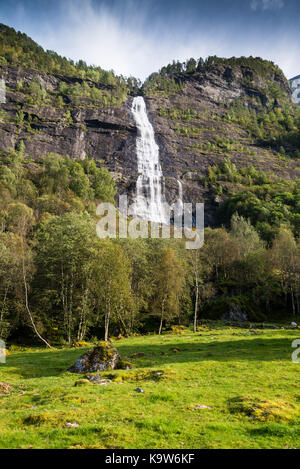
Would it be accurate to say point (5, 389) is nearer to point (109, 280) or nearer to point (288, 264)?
point (109, 280)

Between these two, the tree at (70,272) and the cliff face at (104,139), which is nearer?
the tree at (70,272)

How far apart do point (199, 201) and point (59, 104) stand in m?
110

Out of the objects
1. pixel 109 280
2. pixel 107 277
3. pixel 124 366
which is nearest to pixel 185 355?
pixel 124 366

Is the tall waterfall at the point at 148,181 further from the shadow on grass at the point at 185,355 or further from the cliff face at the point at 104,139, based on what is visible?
the shadow on grass at the point at 185,355

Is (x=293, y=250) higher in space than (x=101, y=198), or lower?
lower

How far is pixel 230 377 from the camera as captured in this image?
1862 cm

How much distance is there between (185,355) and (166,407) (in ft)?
51.1

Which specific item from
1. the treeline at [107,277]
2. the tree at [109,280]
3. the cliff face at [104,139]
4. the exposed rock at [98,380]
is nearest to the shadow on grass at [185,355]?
the exposed rock at [98,380]

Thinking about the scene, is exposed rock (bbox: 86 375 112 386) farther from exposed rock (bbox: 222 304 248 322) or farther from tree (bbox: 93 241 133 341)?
exposed rock (bbox: 222 304 248 322)

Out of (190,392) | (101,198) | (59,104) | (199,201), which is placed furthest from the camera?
(59,104)

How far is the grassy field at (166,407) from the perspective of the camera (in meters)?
8.83

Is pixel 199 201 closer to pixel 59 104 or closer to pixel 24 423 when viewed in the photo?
pixel 59 104

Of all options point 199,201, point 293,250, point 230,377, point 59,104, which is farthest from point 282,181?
point 230,377

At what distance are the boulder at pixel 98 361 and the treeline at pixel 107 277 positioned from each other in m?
20.0
